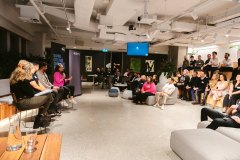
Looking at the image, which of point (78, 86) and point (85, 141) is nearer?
point (85, 141)

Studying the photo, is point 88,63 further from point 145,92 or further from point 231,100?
point 231,100

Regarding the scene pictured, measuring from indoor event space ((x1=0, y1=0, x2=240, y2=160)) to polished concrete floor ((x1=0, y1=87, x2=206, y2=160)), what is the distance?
0.7 inches

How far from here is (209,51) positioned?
15.1 m

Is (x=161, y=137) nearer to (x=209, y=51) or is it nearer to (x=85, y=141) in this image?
(x=85, y=141)

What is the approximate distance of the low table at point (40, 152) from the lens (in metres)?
2.16

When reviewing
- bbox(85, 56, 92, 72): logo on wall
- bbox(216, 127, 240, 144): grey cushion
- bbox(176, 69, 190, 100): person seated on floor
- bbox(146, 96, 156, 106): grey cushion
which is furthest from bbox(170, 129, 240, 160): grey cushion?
bbox(85, 56, 92, 72): logo on wall

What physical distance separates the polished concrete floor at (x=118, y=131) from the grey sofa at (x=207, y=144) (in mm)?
360

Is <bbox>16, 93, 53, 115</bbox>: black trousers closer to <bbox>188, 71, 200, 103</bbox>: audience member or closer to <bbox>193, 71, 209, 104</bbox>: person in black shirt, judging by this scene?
<bbox>193, 71, 209, 104</bbox>: person in black shirt

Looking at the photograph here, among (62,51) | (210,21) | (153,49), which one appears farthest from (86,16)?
(153,49)

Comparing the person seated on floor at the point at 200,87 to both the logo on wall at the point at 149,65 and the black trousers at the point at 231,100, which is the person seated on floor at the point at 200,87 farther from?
the logo on wall at the point at 149,65

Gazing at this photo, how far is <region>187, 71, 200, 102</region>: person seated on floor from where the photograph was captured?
31.0ft

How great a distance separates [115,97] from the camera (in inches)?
396

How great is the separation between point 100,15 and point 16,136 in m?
6.42

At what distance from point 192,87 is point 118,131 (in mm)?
5872
